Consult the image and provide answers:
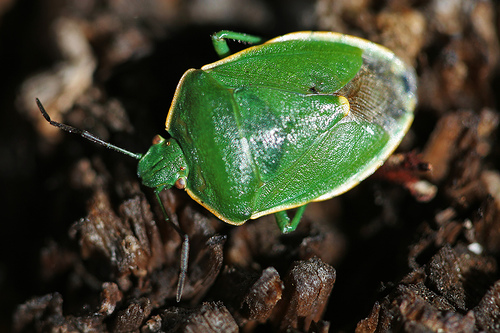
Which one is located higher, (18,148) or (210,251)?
(18,148)

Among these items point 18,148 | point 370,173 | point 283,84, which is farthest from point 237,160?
point 18,148

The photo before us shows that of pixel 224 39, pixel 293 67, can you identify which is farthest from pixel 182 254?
pixel 224 39

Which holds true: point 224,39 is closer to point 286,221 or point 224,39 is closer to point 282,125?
point 282,125

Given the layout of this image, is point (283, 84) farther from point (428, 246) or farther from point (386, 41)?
point (428, 246)

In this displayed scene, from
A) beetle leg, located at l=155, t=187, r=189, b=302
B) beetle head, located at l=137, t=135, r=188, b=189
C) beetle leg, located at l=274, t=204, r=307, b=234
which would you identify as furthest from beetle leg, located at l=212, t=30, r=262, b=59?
beetle leg, located at l=274, t=204, r=307, b=234

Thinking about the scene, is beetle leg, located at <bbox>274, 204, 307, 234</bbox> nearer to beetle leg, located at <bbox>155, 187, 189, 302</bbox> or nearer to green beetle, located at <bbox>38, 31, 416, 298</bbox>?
green beetle, located at <bbox>38, 31, 416, 298</bbox>

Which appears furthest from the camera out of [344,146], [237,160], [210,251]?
[344,146]

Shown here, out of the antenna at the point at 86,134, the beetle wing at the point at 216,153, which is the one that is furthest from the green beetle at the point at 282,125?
the antenna at the point at 86,134
